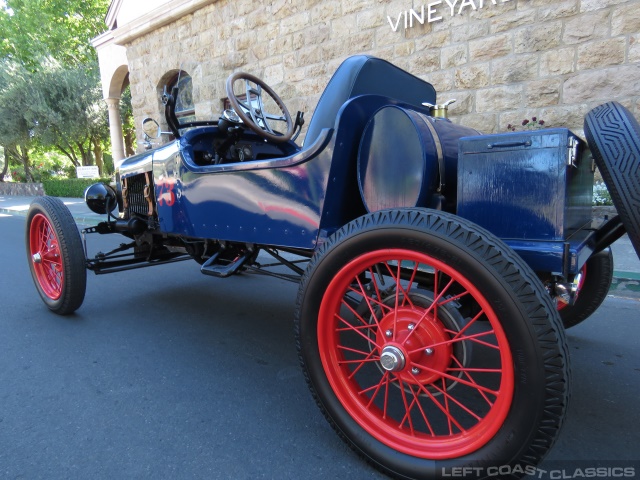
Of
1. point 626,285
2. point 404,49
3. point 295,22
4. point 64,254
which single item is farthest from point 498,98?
point 64,254

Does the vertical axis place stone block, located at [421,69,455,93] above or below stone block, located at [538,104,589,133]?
above

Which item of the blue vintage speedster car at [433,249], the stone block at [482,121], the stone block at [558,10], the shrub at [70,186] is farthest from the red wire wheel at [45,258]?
the shrub at [70,186]

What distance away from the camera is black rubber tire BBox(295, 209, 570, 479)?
1.10m

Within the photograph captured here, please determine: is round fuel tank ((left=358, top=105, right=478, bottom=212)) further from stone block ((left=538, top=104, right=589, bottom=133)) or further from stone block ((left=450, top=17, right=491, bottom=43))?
stone block ((left=450, top=17, right=491, bottom=43))

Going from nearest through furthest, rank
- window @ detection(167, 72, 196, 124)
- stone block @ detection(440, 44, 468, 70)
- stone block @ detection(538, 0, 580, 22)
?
stone block @ detection(538, 0, 580, 22) → stone block @ detection(440, 44, 468, 70) → window @ detection(167, 72, 196, 124)

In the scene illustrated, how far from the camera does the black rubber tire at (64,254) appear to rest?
113 inches

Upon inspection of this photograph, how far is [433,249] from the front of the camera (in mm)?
1260

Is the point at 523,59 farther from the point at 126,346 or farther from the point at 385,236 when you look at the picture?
the point at 126,346

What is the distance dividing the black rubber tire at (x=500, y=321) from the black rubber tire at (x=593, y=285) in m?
1.37

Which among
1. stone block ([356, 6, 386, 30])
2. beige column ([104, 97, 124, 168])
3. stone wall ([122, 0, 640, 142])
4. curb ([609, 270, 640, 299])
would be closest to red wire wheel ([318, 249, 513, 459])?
curb ([609, 270, 640, 299])

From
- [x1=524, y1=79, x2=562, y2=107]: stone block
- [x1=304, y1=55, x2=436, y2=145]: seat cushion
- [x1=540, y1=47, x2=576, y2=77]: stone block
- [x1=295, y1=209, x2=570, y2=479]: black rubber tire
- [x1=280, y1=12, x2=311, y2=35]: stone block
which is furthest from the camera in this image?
[x1=280, y1=12, x2=311, y2=35]: stone block

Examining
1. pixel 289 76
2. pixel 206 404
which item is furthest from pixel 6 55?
pixel 206 404

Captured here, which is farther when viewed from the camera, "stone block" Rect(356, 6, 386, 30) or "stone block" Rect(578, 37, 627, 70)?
"stone block" Rect(356, 6, 386, 30)

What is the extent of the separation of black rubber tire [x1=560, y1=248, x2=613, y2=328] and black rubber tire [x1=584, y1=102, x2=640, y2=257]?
3.29 feet
